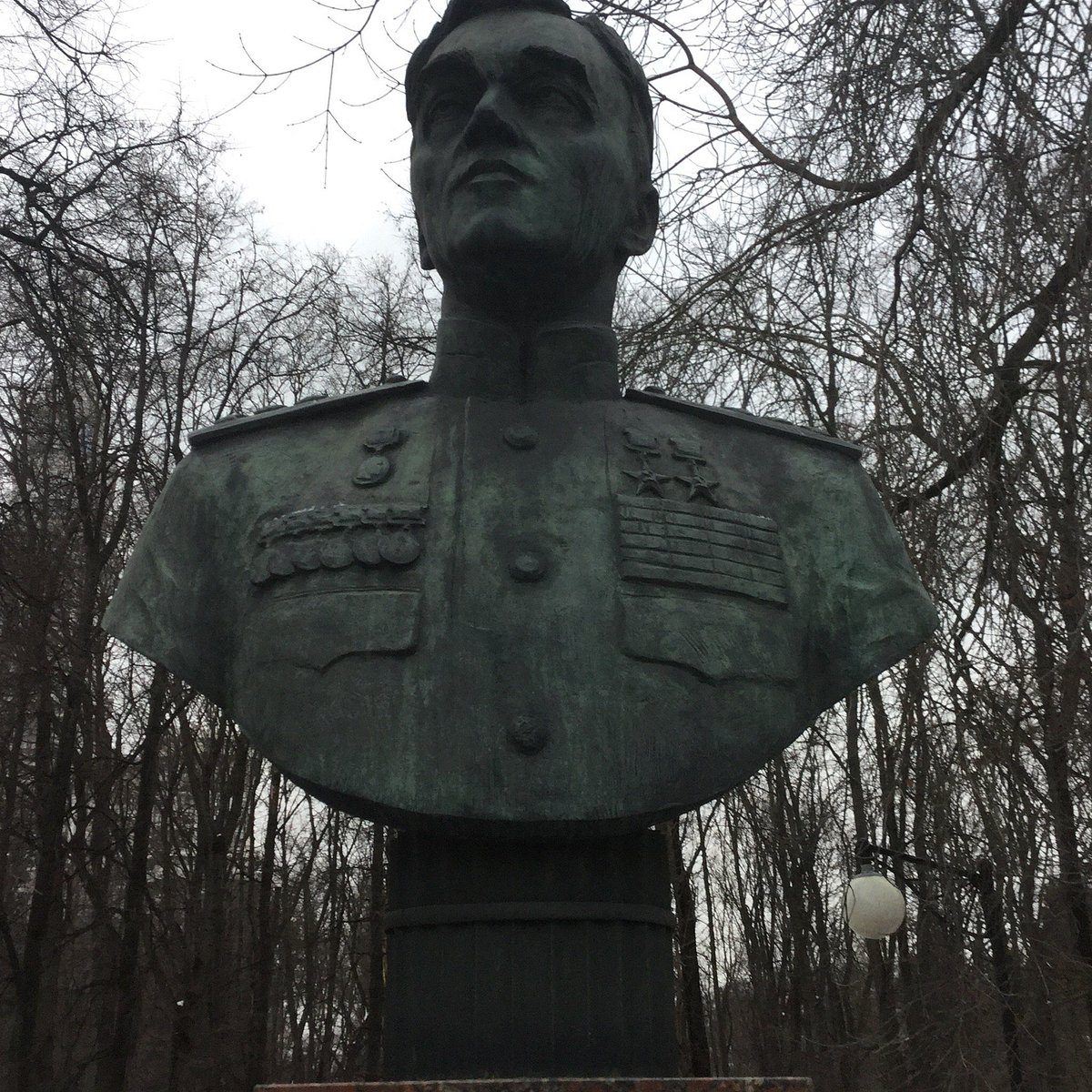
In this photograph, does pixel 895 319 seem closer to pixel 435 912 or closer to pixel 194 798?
pixel 435 912

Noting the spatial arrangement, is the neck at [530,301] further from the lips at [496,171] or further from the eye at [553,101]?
the eye at [553,101]

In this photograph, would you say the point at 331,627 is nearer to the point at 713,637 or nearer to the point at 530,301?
the point at 713,637

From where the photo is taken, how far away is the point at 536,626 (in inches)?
99.7

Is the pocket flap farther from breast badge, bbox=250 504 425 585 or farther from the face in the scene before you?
the face

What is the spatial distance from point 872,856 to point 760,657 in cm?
671

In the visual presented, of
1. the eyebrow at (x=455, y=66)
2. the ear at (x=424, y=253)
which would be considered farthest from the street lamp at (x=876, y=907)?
the eyebrow at (x=455, y=66)

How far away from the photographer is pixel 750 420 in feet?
9.93

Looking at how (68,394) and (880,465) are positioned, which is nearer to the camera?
(880,465)

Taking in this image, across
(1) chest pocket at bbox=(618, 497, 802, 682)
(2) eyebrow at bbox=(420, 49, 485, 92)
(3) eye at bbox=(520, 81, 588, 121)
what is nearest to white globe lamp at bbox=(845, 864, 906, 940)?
(1) chest pocket at bbox=(618, 497, 802, 682)

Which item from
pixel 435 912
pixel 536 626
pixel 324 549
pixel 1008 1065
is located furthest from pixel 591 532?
pixel 1008 1065

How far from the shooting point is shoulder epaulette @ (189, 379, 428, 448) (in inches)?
114

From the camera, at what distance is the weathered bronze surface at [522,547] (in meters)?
2.42

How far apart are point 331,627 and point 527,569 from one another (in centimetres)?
38

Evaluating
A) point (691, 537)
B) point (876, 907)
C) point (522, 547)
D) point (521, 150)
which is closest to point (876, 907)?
point (876, 907)
